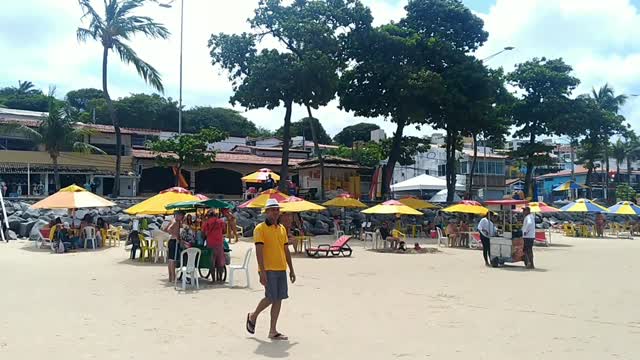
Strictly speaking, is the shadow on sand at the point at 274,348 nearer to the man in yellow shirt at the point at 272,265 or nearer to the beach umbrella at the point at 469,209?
the man in yellow shirt at the point at 272,265

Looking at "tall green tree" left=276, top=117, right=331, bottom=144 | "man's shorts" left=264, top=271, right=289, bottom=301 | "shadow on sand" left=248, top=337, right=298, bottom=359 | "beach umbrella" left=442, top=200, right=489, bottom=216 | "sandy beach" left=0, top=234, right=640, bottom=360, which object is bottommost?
"shadow on sand" left=248, top=337, right=298, bottom=359

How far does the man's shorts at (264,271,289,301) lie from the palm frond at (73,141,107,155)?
28.1 metres

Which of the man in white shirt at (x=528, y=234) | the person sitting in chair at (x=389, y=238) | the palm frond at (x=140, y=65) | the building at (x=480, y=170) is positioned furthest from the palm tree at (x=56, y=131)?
the building at (x=480, y=170)

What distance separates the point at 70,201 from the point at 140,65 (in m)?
13.8

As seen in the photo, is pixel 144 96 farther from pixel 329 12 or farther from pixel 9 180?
pixel 329 12

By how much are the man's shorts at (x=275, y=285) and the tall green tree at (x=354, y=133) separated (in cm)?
6625

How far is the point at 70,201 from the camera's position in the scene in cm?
1805

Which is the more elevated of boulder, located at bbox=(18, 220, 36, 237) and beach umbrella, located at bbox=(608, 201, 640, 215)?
beach umbrella, located at bbox=(608, 201, 640, 215)

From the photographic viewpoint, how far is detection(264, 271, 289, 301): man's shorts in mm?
6898

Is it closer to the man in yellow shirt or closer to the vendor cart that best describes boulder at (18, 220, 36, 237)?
the vendor cart

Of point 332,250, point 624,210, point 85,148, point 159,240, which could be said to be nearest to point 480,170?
point 624,210

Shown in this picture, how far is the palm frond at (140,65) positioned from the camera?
96.6 ft

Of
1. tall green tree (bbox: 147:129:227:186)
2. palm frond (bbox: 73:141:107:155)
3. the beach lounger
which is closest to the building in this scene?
tall green tree (bbox: 147:129:227:186)

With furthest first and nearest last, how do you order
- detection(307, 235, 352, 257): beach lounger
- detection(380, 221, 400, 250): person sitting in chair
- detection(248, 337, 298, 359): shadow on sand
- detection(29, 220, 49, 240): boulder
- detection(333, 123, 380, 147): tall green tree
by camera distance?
detection(333, 123, 380, 147): tall green tree → detection(380, 221, 400, 250): person sitting in chair → detection(29, 220, 49, 240): boulder → detection(307, 235, 352, 257): beach lounger → detection(248, 337, 298, 359): shadow on sand
